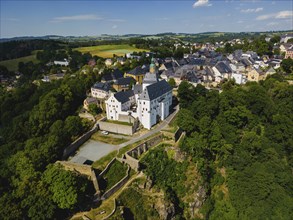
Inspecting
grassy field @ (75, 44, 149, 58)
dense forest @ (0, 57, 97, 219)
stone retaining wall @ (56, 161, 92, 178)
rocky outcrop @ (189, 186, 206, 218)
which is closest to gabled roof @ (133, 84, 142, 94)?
dense forest @ (0, 57, 97, 219)

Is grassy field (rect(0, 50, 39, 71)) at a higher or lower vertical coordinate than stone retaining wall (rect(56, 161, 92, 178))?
higher

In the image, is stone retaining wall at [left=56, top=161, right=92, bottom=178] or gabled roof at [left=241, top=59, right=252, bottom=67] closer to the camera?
stone retaining wall at [left=56, top=161, right=92, bottom=178]

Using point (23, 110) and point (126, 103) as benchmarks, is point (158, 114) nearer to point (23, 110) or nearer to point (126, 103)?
point (126, 103)

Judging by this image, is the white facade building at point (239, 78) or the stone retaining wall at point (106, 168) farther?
the white facade building at point (239, 78)

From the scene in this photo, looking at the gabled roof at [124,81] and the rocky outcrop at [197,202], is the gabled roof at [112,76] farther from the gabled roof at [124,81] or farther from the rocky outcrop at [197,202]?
the rocky outcrop at [197,202]

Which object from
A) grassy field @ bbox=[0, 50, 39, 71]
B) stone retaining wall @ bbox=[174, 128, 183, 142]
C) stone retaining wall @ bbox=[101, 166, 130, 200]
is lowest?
stone retaining wall @ bbox=[101, 166, 130, 200]

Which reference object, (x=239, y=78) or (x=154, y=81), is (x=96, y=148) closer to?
(x=154, y=81)

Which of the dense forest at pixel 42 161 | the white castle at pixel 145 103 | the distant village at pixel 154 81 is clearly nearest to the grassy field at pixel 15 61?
the distant village at pixel 154 81

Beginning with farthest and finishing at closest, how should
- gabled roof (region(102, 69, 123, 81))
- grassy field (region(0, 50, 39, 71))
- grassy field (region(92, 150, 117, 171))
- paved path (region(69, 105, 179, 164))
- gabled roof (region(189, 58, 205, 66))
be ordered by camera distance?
grassy field (region(0, 50, 39, 71)) → gabled roof (region(189, 58, 205, 66)) → gabled roof (region(102, 69, 123, 81)) → paved path (region(69, 105, 179, 164)) → grassy field (region(92, 150, 117, 171))

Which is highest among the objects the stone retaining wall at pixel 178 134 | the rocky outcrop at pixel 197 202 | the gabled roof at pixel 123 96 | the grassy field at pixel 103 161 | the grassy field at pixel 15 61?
the gabled roof at pixel 123 96

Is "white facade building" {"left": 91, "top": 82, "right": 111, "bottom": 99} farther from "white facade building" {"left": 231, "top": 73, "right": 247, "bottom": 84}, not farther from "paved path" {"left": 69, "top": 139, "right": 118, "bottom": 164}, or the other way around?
"white facade building" {"left": 231, "top": 73, "right": 247, "bottom": 84}
